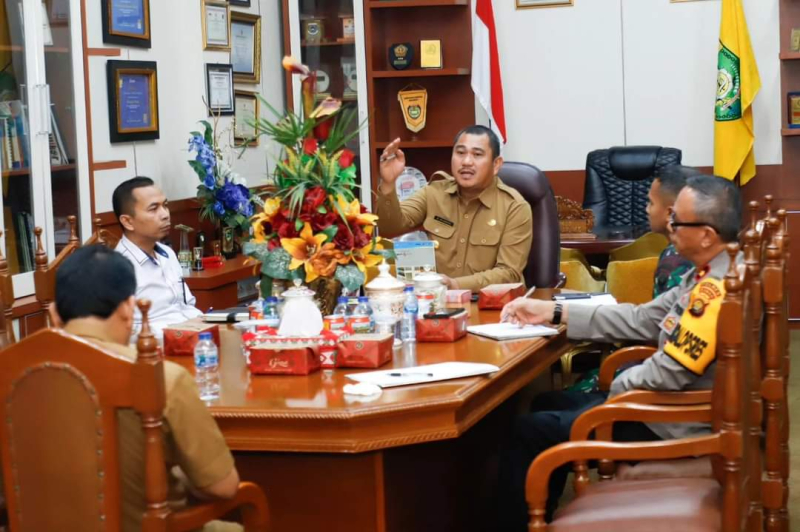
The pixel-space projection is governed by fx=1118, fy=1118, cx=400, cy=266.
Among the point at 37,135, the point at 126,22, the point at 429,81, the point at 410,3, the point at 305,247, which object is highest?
the point at 410,3

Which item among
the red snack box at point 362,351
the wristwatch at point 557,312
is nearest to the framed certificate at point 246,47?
the wristwatch at point 557,312

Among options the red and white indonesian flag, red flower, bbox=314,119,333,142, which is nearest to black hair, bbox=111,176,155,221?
red flower, bbox=314,119,333,142

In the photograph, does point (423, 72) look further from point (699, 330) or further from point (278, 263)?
point (699, 330)

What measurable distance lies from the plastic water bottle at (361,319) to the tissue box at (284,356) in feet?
0.72

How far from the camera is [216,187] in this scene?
5.43 metres

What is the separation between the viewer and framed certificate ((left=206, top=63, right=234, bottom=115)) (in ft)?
18.8

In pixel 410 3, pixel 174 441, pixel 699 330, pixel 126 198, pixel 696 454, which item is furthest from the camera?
pixel 410 3

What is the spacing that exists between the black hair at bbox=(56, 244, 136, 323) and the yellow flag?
17.9 ft

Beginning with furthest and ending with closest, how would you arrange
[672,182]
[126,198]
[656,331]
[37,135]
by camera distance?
[37,135], [126,198], [672,182], [656,331]

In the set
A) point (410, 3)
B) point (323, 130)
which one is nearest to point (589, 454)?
point (323, 130)

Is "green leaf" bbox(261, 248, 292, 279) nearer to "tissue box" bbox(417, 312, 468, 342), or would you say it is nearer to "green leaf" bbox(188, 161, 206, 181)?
"tissue box" bbox(417, 312, 468, 342)

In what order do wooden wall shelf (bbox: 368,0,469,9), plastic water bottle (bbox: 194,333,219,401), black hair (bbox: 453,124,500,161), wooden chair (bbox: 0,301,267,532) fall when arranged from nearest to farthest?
wooden chair (bbox: 0,301,267,532) < plastic water bottle (bbox: 194,333,219,401) < black hair (bbox: 453,124,500,161) < wooden wall shelf (bbox: 368,0,469,9)

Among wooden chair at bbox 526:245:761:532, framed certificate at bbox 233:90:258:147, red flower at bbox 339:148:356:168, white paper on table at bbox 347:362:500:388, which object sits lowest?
wooden chair at bbox 526:245:761:532

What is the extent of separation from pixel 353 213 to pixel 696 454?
1.20 metres
